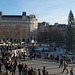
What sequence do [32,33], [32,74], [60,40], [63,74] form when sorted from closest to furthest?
1. [32,74]
2. [63,74]
3. [60,40]
4. [32,33]

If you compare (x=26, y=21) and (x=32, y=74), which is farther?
(x=26, y=21)

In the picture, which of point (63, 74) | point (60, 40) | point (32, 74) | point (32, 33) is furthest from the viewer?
point (32, 33)

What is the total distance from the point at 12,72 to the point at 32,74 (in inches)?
89.9

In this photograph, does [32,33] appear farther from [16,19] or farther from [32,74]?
[32,74]

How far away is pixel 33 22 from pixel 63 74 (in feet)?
232

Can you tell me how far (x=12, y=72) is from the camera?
11297mm

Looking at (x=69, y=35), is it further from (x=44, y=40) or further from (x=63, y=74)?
(x=44, y=40)

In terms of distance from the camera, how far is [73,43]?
35406 millimetres

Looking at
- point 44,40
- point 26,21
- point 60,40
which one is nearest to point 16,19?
point 26,21

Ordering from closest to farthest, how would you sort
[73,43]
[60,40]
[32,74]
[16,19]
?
[32,74], [73,43], [60,40], [16,19]

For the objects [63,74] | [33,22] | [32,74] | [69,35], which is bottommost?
[63,74]

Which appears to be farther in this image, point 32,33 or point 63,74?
point 32,33

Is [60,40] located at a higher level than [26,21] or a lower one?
lower

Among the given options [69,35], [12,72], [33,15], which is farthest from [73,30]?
[33,15]
